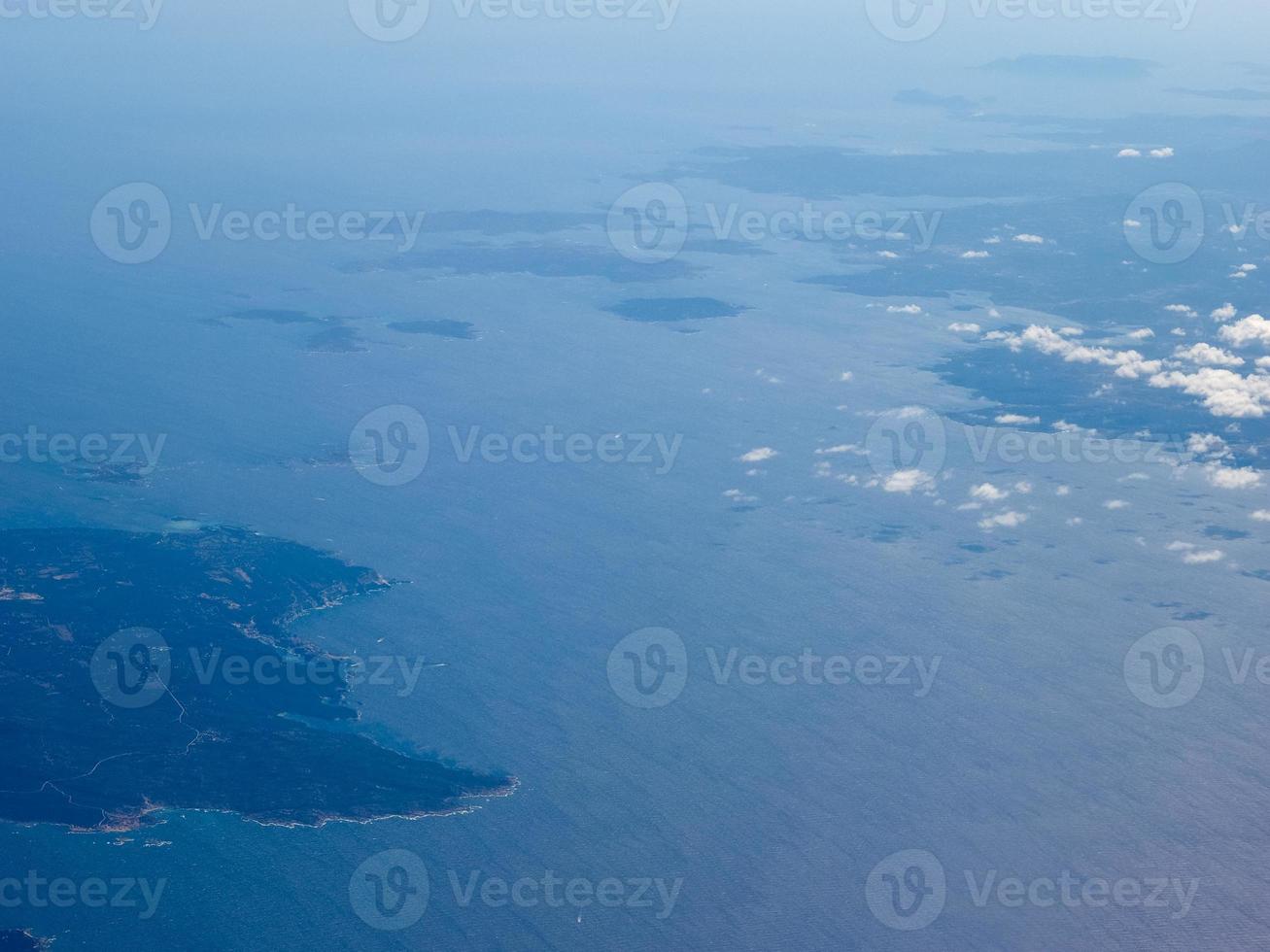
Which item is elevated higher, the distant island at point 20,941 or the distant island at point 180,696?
the distant island at point 180,696

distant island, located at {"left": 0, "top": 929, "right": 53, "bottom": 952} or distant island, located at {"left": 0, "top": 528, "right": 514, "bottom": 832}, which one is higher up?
distant island, located at {"left": 0, "top": 528, "right": 514, "bottom": 832}

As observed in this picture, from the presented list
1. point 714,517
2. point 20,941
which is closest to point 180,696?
point 20,941

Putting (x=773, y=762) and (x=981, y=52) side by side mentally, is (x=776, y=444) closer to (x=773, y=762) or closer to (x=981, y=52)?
(x=773, y=762)

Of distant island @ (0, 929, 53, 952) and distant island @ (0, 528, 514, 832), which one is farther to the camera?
distant island @ (0, 528, 514, 832)

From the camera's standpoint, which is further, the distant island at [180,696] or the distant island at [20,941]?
the distant island at [180,696]

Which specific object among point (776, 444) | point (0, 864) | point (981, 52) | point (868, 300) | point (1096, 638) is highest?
point (981, 52)

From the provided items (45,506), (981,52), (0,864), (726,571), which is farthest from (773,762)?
(981,52)

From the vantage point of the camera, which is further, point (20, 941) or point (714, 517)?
point (714, 517)

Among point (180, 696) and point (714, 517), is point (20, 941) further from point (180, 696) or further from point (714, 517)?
point (714, 517)
